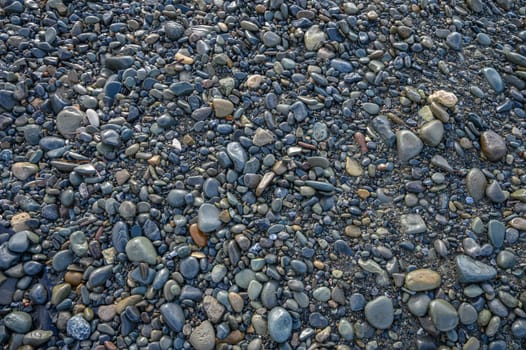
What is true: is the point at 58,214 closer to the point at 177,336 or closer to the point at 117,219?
the point at 117,219

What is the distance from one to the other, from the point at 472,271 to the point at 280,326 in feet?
3.04

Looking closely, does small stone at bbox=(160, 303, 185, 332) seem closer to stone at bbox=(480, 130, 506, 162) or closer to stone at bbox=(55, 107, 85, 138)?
stone at bbox=(55, 107, 85, 138)

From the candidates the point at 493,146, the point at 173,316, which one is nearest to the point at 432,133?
the point at 493,146

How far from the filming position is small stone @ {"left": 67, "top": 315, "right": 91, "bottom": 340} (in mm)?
2197

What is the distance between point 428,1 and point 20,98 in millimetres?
2569

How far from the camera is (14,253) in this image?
235 centimetres

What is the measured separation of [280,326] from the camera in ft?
7.05

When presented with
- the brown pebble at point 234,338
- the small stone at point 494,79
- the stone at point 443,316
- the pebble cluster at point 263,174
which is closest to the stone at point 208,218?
the pebble cluster at point 263,174

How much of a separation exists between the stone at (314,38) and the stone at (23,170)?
66.8 inches

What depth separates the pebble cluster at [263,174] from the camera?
2.21 m

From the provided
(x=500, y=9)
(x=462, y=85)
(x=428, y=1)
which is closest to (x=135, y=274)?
(x=462, y=85)

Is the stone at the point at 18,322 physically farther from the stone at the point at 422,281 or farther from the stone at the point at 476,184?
the stone at the point at 476,184

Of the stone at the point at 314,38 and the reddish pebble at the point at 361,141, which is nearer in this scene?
the reddish pebble at the point at 361,141

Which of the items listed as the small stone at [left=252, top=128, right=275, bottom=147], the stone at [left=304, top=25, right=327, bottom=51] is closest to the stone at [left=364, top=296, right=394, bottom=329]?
the small stone at [left=252, top=128, right=275, bottom=147]
